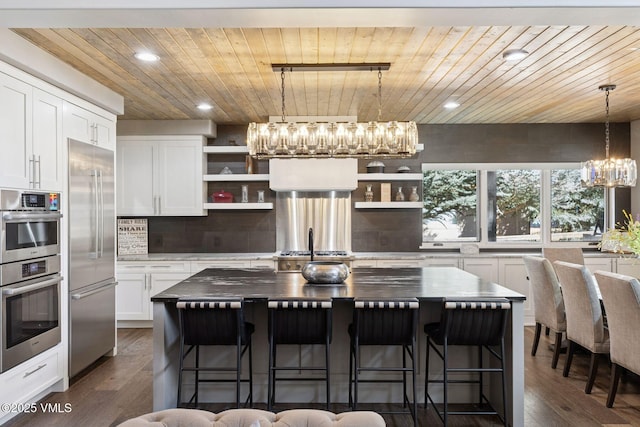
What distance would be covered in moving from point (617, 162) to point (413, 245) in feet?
8.78

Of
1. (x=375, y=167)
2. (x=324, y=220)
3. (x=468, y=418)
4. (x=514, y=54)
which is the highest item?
(x=514, y=54)

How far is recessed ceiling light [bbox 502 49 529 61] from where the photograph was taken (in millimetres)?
3324

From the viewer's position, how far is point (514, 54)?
3.37 meters

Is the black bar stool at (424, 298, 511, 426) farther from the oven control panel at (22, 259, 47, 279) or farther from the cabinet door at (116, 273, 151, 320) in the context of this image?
the cabinet door at (116, 273, 151, 320)

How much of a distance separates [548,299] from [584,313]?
0.67 m

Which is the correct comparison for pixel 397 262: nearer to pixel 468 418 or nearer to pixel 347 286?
pixel 347 286

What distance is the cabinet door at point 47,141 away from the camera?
11.0 feet

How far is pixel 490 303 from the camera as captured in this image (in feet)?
9.22

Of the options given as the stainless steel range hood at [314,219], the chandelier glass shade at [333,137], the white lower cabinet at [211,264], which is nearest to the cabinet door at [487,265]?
the stainless steel range hood at [314,219]

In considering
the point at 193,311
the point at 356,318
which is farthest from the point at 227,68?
the point at 356,318

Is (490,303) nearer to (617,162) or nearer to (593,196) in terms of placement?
(617,162)

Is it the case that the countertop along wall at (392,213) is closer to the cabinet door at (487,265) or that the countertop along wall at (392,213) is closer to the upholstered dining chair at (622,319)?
the cabinet door at (487,265)

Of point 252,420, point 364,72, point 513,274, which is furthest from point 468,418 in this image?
point 513,274

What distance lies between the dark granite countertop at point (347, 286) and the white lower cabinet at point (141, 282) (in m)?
1.66
